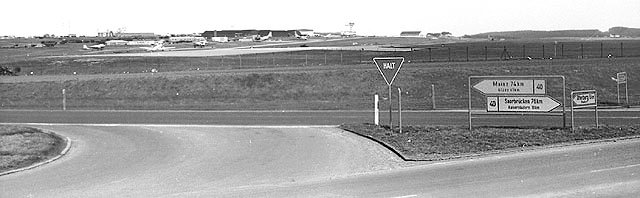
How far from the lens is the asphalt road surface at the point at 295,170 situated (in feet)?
43.9

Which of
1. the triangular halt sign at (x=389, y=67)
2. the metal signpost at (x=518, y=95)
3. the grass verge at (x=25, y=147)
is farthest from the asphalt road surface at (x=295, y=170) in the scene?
the metal signpost at (x=518, y=95)

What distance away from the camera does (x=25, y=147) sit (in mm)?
21000

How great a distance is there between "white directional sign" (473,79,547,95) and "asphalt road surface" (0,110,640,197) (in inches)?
133

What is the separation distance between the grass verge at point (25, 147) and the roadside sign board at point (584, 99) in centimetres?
1426

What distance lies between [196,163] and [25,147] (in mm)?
5920

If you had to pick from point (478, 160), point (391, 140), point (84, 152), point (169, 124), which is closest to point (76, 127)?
point (169, 124)

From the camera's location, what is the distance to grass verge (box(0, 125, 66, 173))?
18219 millimetres

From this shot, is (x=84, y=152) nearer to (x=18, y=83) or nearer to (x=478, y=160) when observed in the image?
(x=478, y=160)

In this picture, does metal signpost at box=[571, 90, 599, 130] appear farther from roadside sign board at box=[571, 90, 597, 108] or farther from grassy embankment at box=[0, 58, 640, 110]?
grassy embankment at box=[0, 58, 640, 110]

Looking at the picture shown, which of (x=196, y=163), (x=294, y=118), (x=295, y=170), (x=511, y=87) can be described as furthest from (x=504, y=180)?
(x=294, y=118)

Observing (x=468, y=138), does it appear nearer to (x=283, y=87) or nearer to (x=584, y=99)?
(x=584, y=99)

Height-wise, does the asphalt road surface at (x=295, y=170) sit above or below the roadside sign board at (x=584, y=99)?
below

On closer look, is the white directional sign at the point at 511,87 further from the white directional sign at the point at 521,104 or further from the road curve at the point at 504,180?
the road curve at the point at 504,180

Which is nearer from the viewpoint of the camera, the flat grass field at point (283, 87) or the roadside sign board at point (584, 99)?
the roadside sign board at point (584, 99)
